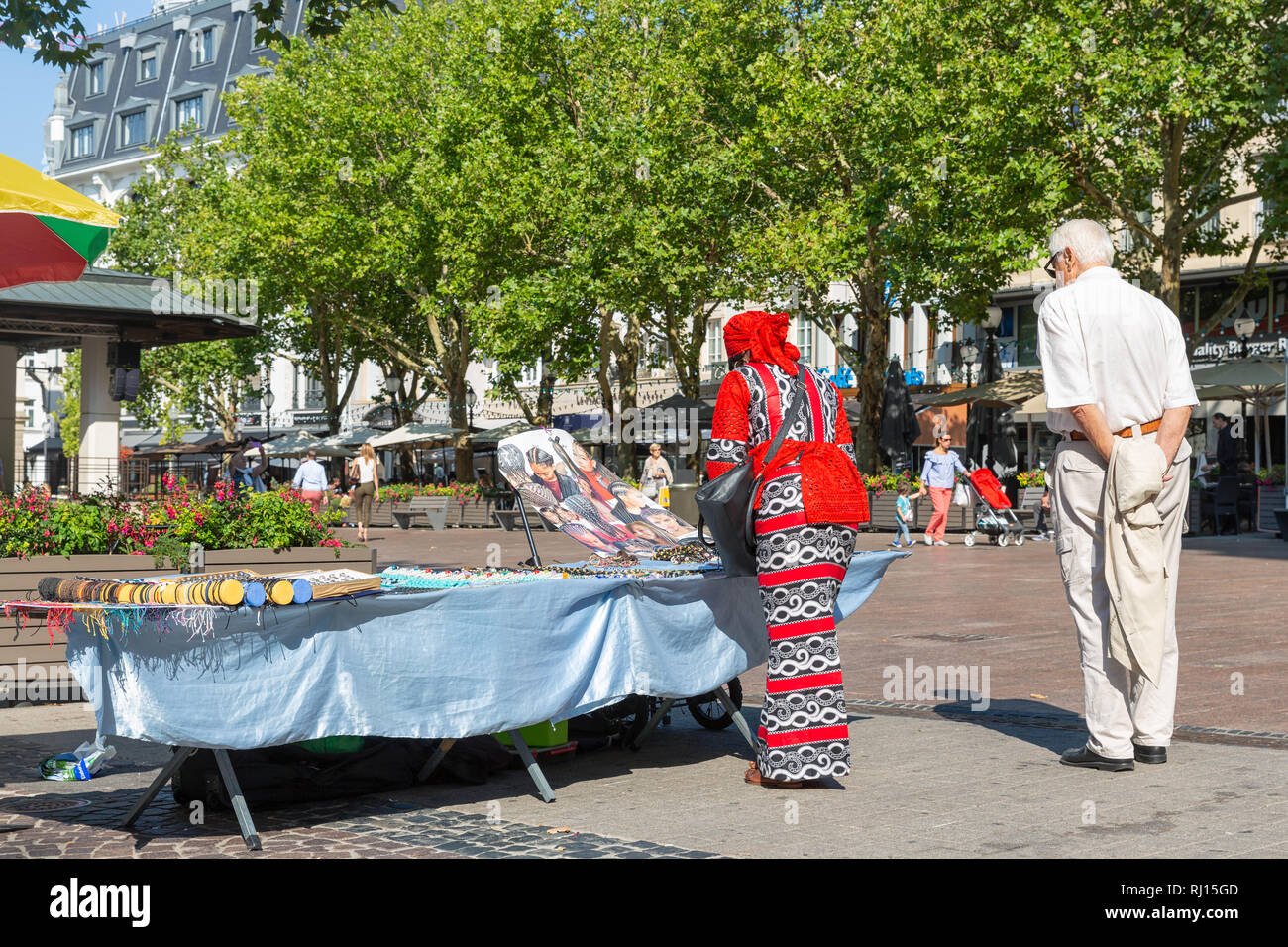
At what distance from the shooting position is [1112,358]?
20.9ft

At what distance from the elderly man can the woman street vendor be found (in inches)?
38.4

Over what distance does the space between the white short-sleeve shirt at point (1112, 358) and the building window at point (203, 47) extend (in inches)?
3356

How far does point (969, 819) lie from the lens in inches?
217

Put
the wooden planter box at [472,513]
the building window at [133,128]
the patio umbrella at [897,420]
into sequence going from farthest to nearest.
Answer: the building window at [133,128] < the wooden planter box at [472,513] < the patio umbrella at [897,420]

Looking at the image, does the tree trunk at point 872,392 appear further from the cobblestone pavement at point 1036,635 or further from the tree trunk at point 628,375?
the cobblestone pavement at point 1036,635

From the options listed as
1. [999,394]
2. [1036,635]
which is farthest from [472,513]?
[1036,635]

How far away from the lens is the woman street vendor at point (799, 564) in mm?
6195

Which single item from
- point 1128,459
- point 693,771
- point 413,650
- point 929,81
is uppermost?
point 929,81

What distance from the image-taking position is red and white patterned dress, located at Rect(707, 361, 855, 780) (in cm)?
619

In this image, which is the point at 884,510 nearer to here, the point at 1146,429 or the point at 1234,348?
the point at 1234,348

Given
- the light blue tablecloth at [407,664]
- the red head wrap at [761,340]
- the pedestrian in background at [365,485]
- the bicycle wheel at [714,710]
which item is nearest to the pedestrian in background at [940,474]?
the pedestrian in background at [365,485]

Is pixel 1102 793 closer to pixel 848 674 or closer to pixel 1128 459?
pixel 1128 459
